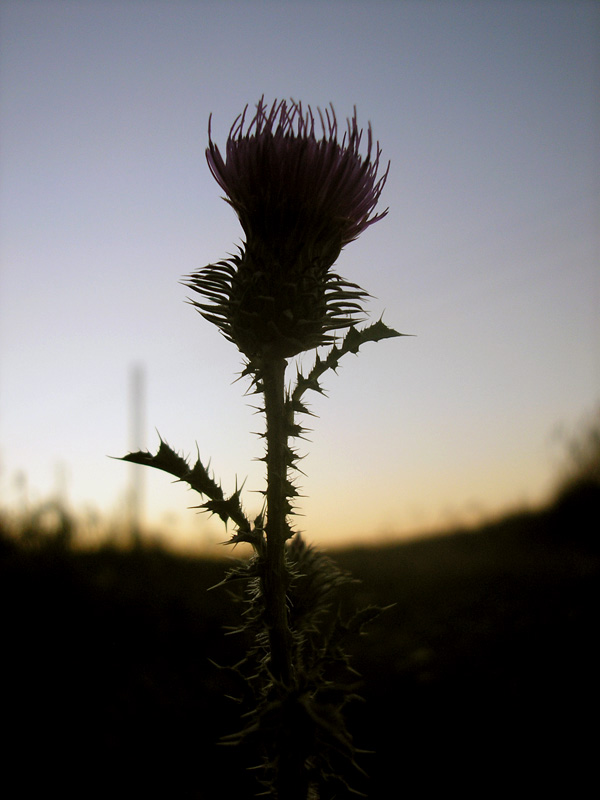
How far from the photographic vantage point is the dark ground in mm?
4273

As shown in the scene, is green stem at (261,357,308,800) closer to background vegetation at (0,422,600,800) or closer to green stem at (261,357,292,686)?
green stem at (261,357,292,686)

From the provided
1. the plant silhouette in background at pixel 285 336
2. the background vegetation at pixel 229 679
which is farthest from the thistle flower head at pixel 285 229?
the background vegetation at pixel 229 679

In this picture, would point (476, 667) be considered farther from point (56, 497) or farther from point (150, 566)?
point (56, 497)

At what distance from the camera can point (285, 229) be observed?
1.88m

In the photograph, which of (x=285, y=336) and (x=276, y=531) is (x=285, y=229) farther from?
(x=276, y=531)

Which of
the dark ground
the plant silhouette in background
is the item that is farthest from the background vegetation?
the plant silhouette in background

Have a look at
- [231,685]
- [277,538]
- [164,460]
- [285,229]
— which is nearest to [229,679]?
[277,538]

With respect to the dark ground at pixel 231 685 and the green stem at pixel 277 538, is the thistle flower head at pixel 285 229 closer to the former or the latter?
the green stem at pixel 277 538

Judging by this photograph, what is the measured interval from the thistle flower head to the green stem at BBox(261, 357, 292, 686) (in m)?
0.14

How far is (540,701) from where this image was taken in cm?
467

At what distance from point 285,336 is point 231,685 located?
16.4ft

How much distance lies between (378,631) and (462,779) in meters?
2.87

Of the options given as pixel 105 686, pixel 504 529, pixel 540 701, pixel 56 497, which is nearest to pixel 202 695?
A: pixel 105 686

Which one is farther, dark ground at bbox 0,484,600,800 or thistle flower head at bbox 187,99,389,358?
dark ground at bbox 0,484,600,800
